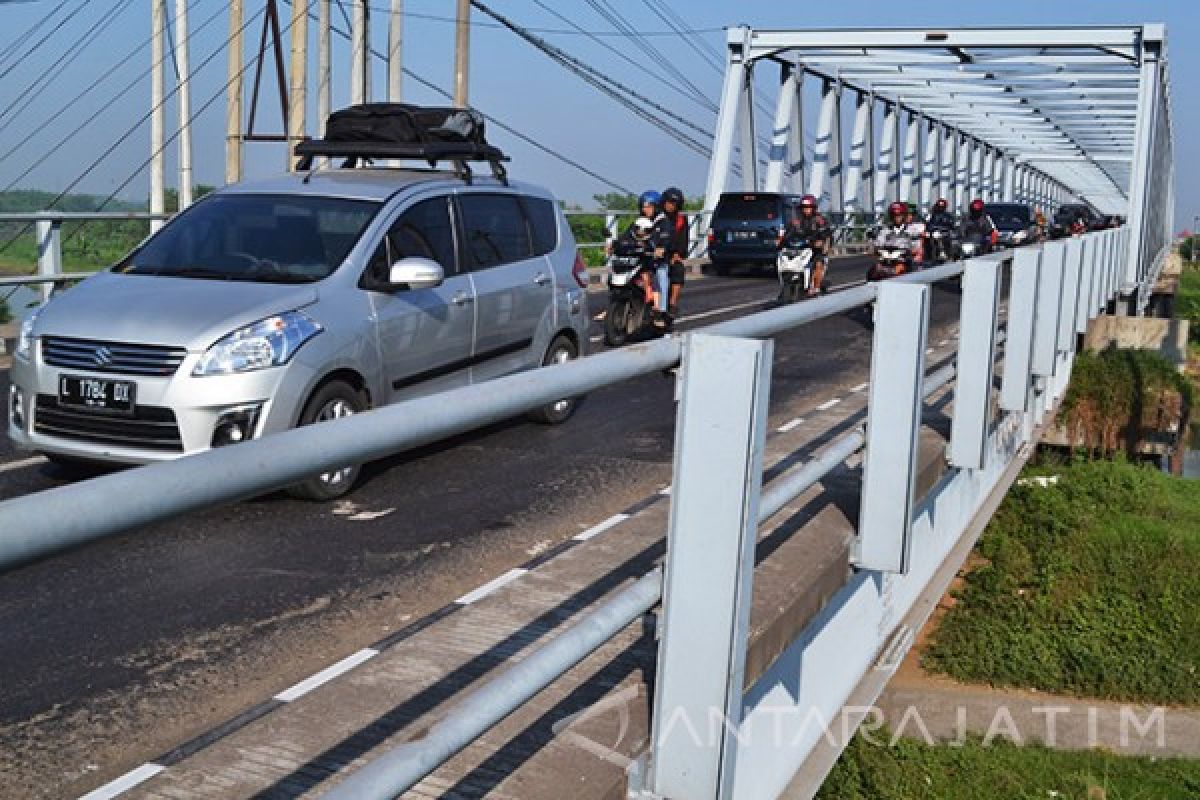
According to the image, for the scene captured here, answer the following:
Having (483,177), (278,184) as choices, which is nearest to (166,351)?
(278,184)

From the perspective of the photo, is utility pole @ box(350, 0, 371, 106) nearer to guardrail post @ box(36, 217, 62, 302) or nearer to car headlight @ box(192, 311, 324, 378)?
guardrail post @ box(36, 217, 62, 302)

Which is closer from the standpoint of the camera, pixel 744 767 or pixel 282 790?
pixel 282 790

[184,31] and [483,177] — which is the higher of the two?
[184,31]

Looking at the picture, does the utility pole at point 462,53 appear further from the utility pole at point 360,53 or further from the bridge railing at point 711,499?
the bridge railing at point 711,499

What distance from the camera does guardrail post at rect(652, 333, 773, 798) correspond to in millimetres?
3045

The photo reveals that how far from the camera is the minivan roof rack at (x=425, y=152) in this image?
10125 millimetres

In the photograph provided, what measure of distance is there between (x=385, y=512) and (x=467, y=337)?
1810mm

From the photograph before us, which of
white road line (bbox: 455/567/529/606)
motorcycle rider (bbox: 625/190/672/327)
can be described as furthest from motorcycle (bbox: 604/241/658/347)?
white road line (bbox: 455/567/529/606)

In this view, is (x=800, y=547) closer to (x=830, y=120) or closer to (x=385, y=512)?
(x=385, y=512)

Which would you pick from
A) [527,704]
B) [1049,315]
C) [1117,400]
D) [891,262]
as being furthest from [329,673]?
[891,262]

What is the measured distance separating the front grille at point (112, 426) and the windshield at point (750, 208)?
24.0m

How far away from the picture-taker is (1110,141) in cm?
7781

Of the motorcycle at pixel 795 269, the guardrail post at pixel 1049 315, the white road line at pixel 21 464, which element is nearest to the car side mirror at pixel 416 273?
the white road line at pixel 21 464

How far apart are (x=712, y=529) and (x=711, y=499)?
0.21 ft
